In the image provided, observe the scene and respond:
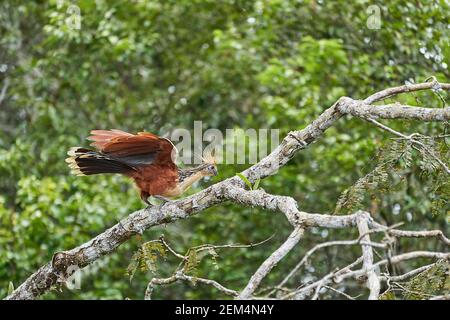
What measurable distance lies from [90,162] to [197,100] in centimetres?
338

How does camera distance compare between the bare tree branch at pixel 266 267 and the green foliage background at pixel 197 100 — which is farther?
the green foliage background at pixel 197 100

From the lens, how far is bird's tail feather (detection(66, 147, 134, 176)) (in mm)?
3848

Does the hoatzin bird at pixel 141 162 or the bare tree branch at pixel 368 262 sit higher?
the hoatzin bird at pixel 141 162

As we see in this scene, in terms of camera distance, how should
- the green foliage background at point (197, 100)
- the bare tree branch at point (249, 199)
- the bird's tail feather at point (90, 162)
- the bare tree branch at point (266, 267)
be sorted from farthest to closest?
the green foliage background at point (197, 100)
the bird's tail feather at point (90, 162)
the bare tree branch at point (249, 199)
the bare tree branch at point (266, 267)

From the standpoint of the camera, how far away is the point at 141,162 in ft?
13.2

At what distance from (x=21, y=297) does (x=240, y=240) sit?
2.96 m

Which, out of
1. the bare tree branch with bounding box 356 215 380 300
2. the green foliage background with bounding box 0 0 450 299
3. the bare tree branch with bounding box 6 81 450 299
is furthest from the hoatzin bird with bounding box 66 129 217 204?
the bare tree branch with bounding box 356 215 380 300

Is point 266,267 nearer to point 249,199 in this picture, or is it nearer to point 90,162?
point 249,199

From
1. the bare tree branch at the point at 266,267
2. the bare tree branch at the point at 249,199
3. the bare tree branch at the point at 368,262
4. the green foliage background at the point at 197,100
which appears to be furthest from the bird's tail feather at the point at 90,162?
the bare tree branch at the point at 368,262

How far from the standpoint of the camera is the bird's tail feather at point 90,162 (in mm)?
3848

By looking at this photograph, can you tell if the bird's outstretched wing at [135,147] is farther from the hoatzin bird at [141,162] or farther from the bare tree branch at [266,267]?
the bare tree branch at [266,267]

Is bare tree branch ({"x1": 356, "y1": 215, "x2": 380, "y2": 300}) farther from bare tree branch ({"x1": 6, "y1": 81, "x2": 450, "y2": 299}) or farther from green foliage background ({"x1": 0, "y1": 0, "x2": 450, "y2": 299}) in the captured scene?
green foliage background ({"x1": 0, "y1": 0, "x2": 450, "y2": 299})

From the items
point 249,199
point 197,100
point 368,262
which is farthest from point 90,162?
point 197,100

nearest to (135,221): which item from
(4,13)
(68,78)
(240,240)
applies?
(240,240)
